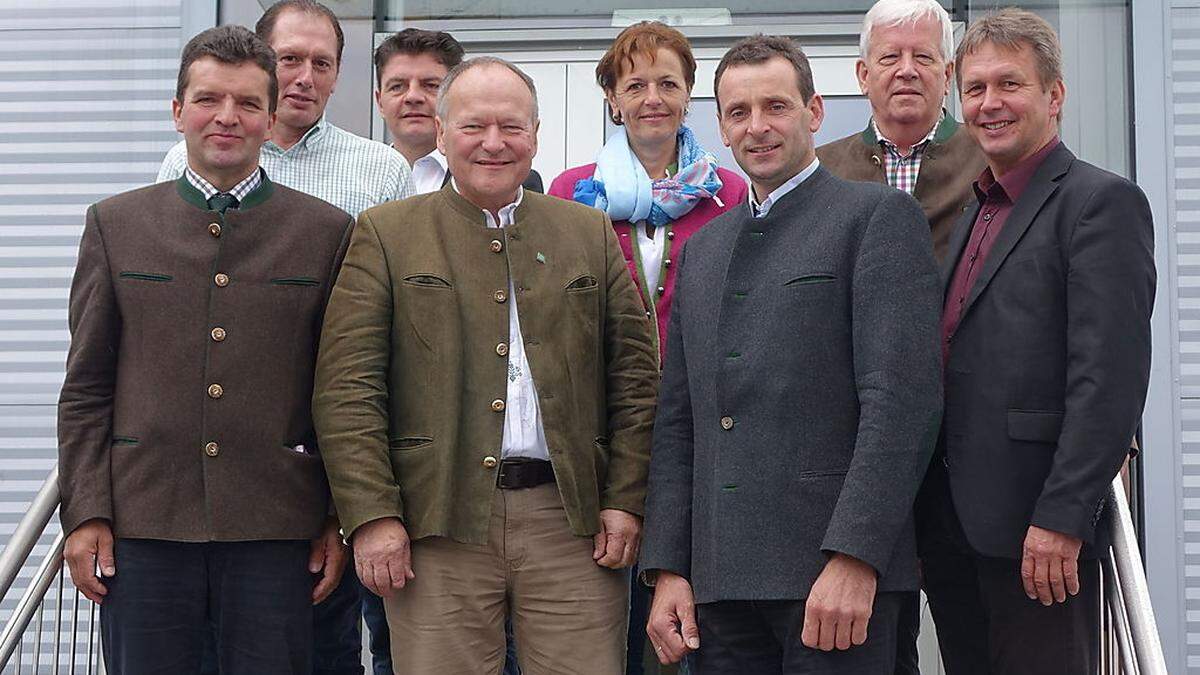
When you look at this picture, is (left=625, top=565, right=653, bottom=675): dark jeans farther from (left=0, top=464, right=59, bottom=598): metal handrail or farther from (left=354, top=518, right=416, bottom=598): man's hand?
→ (left=0, top=464, right=59, bottom=598): metal handrail

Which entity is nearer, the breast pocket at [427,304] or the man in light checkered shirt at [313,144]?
the breast pocket at [427,304]

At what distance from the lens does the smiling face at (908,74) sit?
3898 millimetres

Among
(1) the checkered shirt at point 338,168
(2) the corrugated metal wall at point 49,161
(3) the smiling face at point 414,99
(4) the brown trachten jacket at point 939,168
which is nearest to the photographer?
(4) the brown trachten jacket at point 939,168

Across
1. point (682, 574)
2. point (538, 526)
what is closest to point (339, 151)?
point (538, 526)

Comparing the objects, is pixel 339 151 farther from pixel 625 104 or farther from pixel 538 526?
pixel 538 526

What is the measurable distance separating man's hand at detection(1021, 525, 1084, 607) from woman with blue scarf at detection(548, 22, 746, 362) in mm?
1242

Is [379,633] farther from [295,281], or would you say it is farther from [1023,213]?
[1023,213]

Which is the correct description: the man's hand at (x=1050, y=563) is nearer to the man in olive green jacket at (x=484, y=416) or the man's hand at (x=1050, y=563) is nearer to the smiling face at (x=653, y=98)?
the man in olive green jacket at (x=484, y=416)

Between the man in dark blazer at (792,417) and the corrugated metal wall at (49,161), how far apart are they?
8.75 ft

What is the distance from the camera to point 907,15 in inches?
155

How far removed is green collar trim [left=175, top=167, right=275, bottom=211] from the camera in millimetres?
3482

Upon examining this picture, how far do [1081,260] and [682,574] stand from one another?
105 centimetres

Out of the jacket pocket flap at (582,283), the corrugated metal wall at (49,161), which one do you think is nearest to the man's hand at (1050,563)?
the jacket pocket flap at (582,283)

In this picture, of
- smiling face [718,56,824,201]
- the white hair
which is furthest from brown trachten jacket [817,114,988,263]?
smiling face [718,56,824,201]
